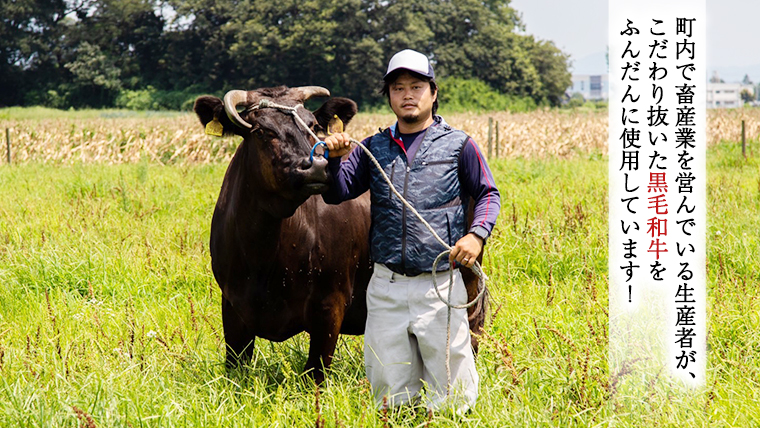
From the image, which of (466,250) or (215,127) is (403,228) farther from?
(215,127)

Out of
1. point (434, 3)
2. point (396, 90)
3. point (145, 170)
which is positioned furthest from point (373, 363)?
point (434, 3)

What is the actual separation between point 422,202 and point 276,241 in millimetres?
843

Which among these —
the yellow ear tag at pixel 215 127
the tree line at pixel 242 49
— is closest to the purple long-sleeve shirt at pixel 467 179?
the yellow ear tag at pixel 215 127

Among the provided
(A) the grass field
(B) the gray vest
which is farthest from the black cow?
(B) the gray vest

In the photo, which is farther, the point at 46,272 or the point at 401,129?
the point at 46,272

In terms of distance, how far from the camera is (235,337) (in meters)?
3.77

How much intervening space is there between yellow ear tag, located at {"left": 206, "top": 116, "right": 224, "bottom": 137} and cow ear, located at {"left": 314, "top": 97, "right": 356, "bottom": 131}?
0.51m

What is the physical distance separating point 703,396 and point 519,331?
1312mm

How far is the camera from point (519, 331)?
4.37 meters

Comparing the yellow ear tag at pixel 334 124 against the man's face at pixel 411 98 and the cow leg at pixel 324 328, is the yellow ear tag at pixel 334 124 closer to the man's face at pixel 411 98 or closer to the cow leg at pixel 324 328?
the man's face at pixel 411 98

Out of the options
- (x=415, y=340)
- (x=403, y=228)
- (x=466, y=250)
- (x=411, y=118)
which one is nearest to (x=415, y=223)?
(x=403, y=228)

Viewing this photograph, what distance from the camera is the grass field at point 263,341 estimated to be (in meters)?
3.05

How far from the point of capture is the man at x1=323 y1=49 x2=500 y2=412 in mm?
2979

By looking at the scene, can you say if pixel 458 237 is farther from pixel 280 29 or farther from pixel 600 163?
pixel 280 29
